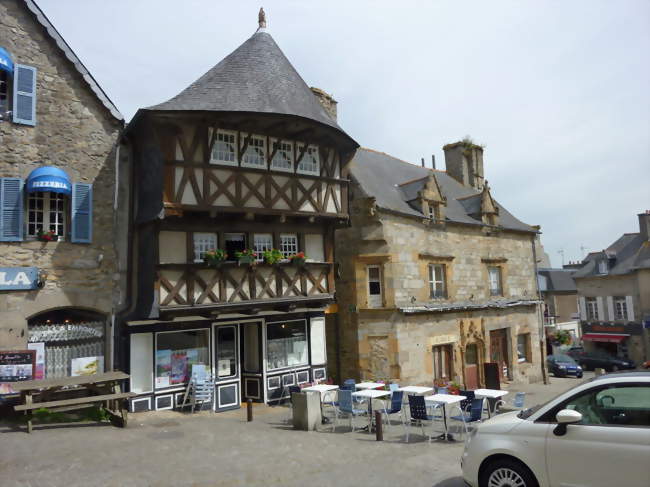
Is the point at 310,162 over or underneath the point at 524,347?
over

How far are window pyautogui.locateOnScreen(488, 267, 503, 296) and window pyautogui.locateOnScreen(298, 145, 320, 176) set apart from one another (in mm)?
10281

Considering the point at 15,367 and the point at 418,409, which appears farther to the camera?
the point at 15,367

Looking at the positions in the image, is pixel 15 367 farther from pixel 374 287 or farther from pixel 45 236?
pixel 374 287

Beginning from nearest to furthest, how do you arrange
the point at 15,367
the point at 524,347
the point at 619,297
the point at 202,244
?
the point at 15,367, the point at 202,244, the point at 524,347, the point at 619,297

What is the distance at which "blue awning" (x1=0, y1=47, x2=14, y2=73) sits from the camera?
1074cm

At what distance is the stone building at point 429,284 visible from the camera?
52.2 ft

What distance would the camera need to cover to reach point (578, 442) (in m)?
5.02

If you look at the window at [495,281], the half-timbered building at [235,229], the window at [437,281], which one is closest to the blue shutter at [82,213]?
the half-timbered building at [235,229]

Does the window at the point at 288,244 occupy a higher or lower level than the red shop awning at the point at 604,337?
higher

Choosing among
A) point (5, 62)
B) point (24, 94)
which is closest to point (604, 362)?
point (24, 94)

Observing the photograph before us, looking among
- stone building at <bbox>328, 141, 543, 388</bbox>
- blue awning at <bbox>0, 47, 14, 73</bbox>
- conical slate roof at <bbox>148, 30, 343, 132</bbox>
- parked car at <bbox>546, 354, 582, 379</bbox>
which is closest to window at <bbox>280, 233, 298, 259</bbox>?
stone building at <bbox>328, 141, 543, 388</bbox>

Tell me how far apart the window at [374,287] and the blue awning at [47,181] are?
9.25 m

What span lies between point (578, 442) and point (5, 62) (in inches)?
500

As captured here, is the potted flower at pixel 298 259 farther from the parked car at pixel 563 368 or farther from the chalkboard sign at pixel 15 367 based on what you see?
the parked car at pixel 563 368
